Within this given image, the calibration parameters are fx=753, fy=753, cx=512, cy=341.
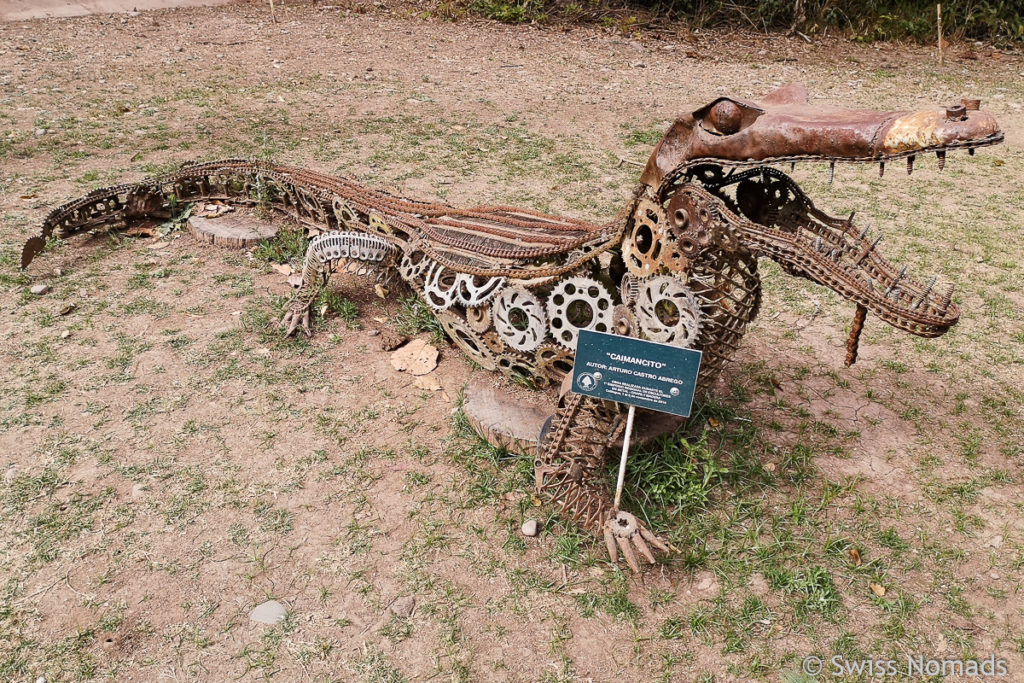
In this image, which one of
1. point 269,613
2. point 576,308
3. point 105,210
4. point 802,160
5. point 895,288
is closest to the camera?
point 802,160

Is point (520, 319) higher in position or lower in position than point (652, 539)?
higher

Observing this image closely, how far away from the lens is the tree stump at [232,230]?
554 centimetres

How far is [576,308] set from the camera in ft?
11.8

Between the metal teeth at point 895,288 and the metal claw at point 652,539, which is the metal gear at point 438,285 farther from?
the metal teeth at point 895,288

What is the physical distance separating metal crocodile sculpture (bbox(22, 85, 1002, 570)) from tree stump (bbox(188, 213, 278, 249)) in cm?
110

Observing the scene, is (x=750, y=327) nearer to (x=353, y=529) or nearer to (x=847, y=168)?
(x=353, y=529)

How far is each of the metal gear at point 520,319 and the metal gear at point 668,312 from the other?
0.60 metres

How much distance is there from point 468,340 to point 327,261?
1.09 metres

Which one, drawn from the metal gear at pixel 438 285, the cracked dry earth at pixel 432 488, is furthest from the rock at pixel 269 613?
the metal gear at pixel 438 285

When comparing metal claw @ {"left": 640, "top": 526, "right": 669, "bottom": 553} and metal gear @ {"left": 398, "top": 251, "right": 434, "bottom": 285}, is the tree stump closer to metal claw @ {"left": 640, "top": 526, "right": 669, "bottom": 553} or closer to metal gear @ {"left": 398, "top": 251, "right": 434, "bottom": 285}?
metal gear @ {"left": 398, "top": 251, "right": 434, "bottom": 285}

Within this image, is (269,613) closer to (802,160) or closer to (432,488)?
(432,488)

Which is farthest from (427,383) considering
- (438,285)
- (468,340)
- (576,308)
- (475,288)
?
(576,308)

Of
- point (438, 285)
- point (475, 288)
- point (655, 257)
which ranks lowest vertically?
point (438, 285)

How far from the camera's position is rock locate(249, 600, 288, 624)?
3.02 meters
